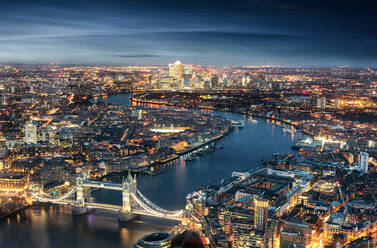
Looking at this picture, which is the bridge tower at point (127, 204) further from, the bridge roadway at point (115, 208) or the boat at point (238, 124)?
the boat at point (238, 124)

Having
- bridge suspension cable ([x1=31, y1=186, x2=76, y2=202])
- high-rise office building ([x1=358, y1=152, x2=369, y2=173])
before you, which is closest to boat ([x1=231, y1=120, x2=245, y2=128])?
high-rise office building ([x1=358, y1=152, x2=369, y2=173])

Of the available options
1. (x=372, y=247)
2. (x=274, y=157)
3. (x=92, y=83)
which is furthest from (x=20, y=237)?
(x=92, y=83)

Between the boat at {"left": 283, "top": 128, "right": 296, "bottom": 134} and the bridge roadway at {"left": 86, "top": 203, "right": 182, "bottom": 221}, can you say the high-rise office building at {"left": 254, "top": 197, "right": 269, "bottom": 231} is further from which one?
the boat at {"left": 283, "top": 128, "right": 296, "bottom": 134}

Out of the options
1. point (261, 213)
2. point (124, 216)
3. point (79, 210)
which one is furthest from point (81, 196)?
point (261, 213)

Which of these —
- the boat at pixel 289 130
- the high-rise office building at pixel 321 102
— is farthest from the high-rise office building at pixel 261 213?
the high-rise office building at pixel 321 102

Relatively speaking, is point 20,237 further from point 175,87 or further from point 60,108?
point 175,87

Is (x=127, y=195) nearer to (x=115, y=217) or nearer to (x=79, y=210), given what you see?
(x=115, y=217)
